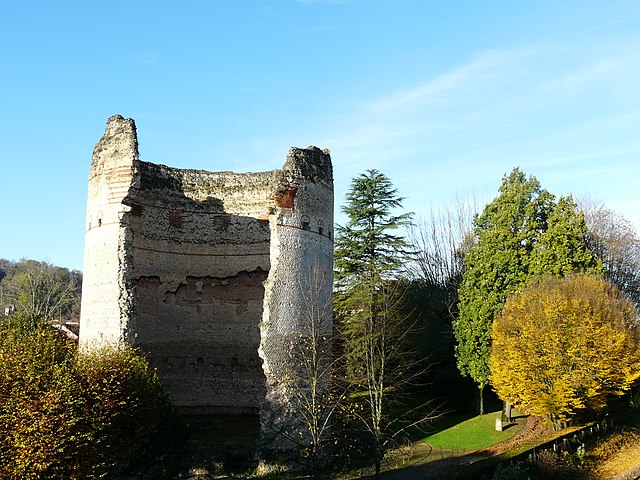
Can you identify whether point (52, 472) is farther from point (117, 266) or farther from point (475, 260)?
point (475, 260)

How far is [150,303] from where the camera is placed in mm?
20828

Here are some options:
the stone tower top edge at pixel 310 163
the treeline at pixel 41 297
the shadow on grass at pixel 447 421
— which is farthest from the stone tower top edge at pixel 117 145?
the treeline at pixel 41 297

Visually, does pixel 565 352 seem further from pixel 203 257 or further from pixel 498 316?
pixel 203 257

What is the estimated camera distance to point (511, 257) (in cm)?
2508

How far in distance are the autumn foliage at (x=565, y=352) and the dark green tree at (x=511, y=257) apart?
2.11 m

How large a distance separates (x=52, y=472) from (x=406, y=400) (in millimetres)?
18609

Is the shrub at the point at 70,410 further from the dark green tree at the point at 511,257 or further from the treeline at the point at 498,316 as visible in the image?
the dark green tree at the point at 511,257

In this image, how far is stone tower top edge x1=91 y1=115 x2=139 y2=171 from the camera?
17625mm

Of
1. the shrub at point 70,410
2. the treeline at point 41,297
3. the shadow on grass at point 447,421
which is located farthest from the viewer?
the treeline at point 41,297

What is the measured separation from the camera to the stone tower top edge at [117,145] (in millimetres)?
17625

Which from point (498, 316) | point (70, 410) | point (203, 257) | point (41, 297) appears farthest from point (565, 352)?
point (41, 297)

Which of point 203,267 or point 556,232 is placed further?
point 556,232

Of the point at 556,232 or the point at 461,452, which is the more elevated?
the point at 556,232

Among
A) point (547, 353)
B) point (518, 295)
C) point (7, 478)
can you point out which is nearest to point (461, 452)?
point (547, 353)
